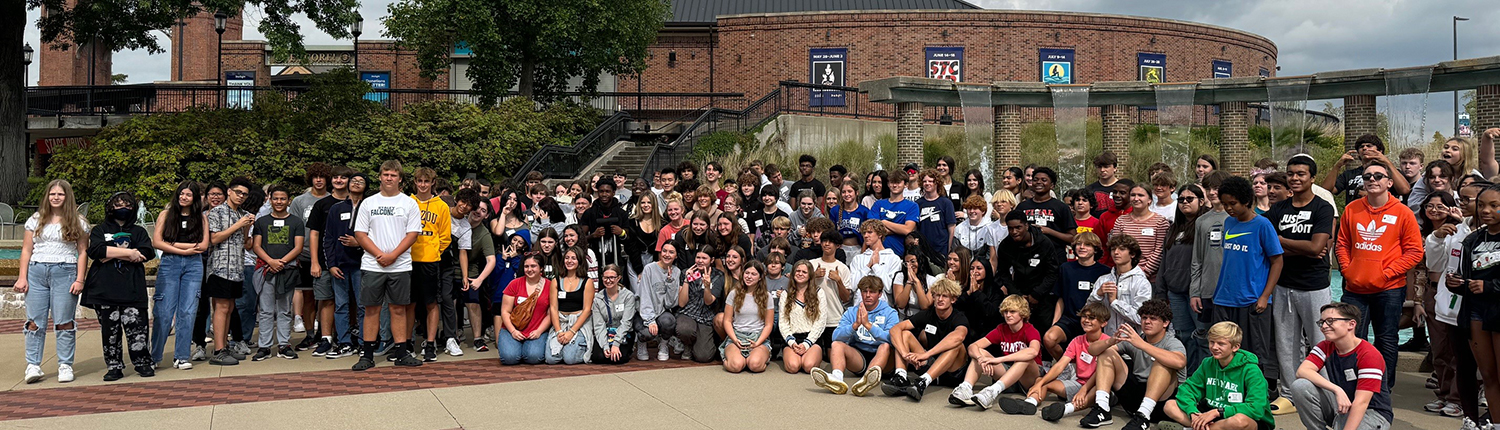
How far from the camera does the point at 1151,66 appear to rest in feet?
125

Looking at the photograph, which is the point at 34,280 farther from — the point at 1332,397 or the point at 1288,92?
the point at 1288,92

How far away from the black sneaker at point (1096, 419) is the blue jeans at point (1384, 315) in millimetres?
1682

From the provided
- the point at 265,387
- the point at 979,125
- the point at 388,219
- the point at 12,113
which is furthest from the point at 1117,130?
the point at 12,113

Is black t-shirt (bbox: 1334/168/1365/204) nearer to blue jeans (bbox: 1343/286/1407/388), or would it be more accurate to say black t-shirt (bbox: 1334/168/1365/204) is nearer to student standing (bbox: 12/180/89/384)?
blue jeans (bbox: 1343/286/1407/388)

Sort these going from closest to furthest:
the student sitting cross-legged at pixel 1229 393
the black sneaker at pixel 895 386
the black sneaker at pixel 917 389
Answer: the student sitting cross-legged at pixel 1229 393
the black sneaker at pixel 917 389
the black sneaker at pixel 895 386

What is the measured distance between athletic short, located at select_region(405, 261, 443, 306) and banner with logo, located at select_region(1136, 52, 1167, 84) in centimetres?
3323

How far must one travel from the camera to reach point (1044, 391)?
23.5 feet

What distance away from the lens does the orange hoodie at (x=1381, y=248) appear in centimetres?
669

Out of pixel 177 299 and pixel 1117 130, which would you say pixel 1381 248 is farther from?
pixel 1117 130

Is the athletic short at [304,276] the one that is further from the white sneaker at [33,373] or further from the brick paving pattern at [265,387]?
the white sneaker at [33,373]

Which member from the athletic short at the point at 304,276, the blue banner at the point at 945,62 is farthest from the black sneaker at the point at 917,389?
the blue banner at the point at 945,62

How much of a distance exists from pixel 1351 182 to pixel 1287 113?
11.4 m

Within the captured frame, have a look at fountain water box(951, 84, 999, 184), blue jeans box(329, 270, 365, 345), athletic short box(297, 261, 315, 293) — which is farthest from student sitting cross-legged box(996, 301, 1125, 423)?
fountain water box(951, 84, 999, 184)

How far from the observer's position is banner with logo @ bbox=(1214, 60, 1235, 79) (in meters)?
40.1
